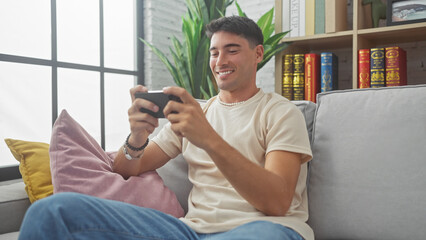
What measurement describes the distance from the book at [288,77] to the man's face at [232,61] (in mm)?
1008

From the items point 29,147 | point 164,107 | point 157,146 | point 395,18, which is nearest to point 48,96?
point 29,147

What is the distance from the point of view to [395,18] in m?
2.00

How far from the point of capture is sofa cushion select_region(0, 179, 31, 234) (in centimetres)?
124

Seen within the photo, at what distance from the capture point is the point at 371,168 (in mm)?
1170

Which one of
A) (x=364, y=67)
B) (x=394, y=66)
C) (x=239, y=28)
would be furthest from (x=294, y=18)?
(x=239, y=28)

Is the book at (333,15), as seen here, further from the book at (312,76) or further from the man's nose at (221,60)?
the man's nose at (221,60)

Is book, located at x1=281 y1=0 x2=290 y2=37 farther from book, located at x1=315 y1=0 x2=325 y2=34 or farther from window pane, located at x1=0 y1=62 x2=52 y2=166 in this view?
window pane, located at x1=0 y1=62 x2=52 y2=166

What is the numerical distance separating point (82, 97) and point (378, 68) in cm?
203

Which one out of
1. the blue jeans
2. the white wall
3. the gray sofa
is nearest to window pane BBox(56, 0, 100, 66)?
the white wall

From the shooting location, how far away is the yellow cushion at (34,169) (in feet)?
4.21

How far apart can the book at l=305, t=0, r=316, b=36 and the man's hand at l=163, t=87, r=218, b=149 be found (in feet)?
5.10

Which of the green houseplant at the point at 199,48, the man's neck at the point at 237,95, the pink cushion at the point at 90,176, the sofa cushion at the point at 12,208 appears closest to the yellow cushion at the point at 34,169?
the sofa cushion at the point at 12,208

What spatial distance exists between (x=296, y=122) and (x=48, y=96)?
1971 mm

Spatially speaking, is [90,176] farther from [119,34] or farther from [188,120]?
[119,34]
